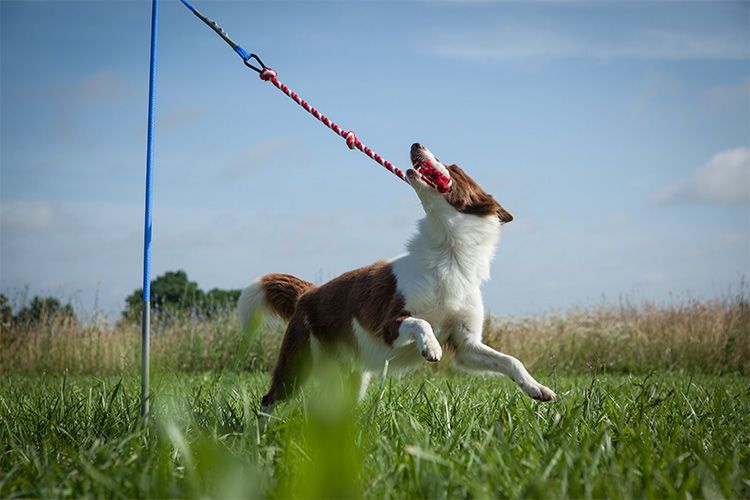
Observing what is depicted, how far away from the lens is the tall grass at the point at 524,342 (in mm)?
10547

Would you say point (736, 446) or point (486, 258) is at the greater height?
point (486, 258)

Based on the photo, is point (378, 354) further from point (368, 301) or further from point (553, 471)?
point (553, 471)

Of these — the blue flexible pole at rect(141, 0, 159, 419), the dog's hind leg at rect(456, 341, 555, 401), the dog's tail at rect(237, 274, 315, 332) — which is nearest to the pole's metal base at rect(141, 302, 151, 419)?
the blue flexible pole at rect(141, 0, 159, 419)

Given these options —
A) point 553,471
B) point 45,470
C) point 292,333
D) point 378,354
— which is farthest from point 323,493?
point 292,333

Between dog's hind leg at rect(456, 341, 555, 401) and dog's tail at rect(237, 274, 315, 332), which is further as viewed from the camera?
dog's tail at rect(237, 274, 315, 332)

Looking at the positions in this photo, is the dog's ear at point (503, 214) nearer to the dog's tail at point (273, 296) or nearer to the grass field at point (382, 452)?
the grass field at point (382, 452)

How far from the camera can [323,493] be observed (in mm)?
1303

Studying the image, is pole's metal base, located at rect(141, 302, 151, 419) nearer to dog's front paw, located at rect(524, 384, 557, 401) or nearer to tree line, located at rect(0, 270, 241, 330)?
dog's front paw, located at rect(524, 384, 557, 401)

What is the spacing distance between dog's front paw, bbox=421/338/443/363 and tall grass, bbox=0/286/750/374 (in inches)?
236

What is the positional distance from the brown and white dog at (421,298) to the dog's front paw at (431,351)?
322 mm

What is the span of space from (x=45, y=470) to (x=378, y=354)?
7.87 feet

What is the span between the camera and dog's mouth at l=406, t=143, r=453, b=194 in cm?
461

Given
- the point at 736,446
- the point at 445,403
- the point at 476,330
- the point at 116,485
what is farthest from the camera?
the point at 476,330

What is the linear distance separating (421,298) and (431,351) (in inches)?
29.6
